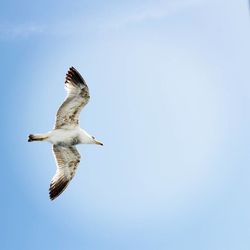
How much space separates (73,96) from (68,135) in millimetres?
1856

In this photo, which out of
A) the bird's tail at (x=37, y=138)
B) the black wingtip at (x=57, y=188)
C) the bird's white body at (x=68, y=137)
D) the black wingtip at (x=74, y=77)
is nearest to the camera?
the bird's tail at (x=37, y=138)

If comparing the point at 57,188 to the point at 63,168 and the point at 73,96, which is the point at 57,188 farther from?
the point at 73,96

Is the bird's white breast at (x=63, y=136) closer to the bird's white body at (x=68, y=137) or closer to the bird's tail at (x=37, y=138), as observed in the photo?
the bird's white body at (x=68, y=137)

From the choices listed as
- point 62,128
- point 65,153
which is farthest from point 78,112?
point 65,153

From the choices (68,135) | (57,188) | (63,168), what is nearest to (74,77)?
(68,135)

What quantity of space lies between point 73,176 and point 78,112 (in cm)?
375

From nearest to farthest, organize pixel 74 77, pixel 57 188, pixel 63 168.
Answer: pixel 74 77 → pixel 57 188 → pixel 63 168

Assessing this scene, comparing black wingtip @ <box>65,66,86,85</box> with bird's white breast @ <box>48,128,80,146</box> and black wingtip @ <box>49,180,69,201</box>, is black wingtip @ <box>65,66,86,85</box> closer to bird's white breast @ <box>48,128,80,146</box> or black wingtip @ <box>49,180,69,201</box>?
bird's white breast @ <box>48,128,80,146</box>

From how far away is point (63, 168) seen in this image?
2664 cm

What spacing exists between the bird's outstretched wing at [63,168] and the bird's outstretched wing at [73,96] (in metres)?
2.28

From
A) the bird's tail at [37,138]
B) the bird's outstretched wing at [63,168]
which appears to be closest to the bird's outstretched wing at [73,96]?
the bird's tail at [37,138]

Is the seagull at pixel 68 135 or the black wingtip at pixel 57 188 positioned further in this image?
the black wingtip at pixel 57 188

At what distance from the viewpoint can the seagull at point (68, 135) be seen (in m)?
24.1

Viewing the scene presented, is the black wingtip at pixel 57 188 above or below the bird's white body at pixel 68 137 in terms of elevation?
below
